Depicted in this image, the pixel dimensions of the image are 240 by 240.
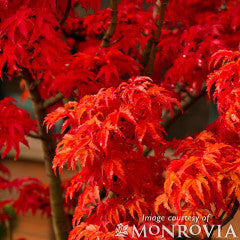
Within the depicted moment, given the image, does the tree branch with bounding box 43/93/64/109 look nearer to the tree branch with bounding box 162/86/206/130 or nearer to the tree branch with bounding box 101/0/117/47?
the tree branch with bounding box 101/0/117/47

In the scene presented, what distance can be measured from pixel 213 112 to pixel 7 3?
8.83ft

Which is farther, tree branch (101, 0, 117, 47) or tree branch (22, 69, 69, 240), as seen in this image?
tree branch (22, 69, 69, 240)

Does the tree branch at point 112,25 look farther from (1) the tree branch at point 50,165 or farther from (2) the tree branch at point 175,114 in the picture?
(2) the tree branch at point 175,114

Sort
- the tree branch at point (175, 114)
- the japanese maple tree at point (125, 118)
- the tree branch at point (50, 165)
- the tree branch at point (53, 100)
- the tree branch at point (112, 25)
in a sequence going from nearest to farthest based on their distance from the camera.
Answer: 1. the japanese maple tree at point (125, 118)
2. the tree branch at point (112, 25)
3. the tree branch at point (53, 100)
4. the tree branch at point (50, 165)
5. the tree branch at point (175, 114)

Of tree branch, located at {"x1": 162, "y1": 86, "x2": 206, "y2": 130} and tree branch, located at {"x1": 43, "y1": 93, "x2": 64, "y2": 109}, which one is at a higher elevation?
tree branch, located at {"x1": 43, "y1": 93, "x2": 64, "y2": 109}

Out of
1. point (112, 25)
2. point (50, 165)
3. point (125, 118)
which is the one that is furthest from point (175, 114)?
point (125, 118)

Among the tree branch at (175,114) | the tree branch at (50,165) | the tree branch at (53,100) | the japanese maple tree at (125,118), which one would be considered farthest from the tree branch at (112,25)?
the tree branch at (175,114)

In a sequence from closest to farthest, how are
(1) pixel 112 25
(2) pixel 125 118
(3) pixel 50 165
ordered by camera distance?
(2) pixel 125 118, (1) pixel 112 25, (3) pixel 50 165

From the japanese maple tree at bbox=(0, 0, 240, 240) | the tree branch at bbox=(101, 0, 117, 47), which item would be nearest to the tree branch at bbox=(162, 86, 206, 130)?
the japanese maple tree at bbox=(0, 0, 240, 240)

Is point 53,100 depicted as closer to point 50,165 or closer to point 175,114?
point 50,165

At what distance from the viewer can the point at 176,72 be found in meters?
1.81

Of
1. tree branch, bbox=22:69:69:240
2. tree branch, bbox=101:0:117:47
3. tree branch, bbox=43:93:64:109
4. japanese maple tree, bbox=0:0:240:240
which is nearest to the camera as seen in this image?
japanese maple tree, bbox=0:0:240:240

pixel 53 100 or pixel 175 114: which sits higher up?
pixel 53 100

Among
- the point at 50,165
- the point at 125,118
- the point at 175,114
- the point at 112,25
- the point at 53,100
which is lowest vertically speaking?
the point at 50,165
